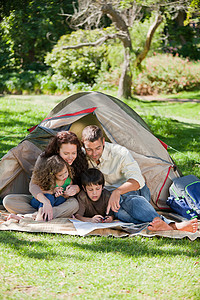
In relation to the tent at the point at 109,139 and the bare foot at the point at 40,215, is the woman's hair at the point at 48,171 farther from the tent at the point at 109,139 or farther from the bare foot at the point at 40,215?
the tent at the point at 109,139

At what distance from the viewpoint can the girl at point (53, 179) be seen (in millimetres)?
3842

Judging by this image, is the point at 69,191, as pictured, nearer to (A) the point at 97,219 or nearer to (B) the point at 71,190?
(B) the point at 71,190

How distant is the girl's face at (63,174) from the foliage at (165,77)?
10814 millimetres

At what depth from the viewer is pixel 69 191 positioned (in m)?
3.91

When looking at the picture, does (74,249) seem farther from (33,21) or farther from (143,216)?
(33,21)

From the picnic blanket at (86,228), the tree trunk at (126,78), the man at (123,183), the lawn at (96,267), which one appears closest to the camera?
the lawn at (96,267)

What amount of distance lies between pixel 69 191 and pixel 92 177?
264 mm

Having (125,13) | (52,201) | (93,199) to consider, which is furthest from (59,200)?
(125,13)

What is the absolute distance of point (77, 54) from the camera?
49.0 feet

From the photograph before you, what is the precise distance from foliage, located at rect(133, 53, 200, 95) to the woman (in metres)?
10.7

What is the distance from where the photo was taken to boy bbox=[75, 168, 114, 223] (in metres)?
3.85

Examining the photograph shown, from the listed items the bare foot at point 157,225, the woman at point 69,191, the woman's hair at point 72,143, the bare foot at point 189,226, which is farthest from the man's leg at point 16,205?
the bare foot at point 189,226

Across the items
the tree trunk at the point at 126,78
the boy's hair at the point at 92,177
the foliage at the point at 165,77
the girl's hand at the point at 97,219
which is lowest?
the foliage at the point at 165,77

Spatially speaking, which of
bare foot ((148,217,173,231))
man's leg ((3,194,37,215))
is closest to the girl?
man's leg ((3,194,37,215))
